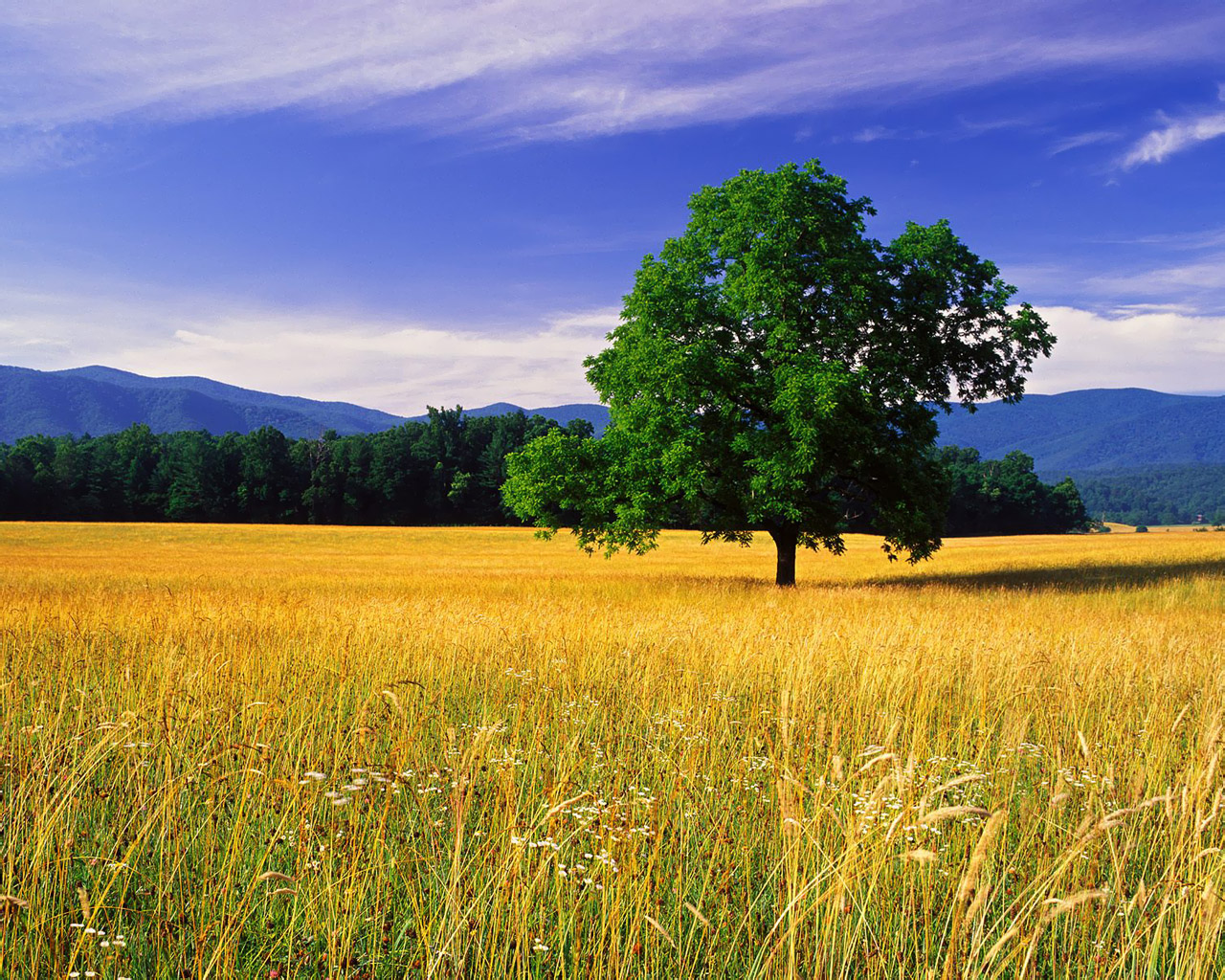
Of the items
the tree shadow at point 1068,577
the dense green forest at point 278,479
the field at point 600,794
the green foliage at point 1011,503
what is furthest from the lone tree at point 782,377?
the green foliage at point 1011,503

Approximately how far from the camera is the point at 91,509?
88562 mm

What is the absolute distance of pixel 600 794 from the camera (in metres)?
4.21

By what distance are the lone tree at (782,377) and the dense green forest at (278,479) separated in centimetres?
6460

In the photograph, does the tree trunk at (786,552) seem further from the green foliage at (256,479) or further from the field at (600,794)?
the green foliage at (256,479)

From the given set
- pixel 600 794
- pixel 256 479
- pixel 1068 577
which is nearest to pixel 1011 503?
pixel 1068 577

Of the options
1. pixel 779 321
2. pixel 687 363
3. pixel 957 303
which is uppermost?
pixel 957 303

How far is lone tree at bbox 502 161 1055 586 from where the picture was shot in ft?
67.6

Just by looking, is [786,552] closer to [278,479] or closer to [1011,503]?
[278,479]

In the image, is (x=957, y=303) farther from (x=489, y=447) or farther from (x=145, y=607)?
(x=489, y=447)

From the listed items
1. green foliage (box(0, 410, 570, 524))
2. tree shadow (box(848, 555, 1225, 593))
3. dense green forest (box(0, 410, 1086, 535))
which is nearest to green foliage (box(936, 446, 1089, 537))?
dense green forest (box(0, 410, 1086, 535))

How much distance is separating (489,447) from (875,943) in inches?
4246

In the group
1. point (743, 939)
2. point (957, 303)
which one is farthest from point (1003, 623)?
point (957, 303)

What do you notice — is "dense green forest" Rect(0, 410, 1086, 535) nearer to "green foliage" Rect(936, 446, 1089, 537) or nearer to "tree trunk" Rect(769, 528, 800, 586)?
"green foliage" Rect(936, 446, 1089, 537)

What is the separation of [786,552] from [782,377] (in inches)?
257
